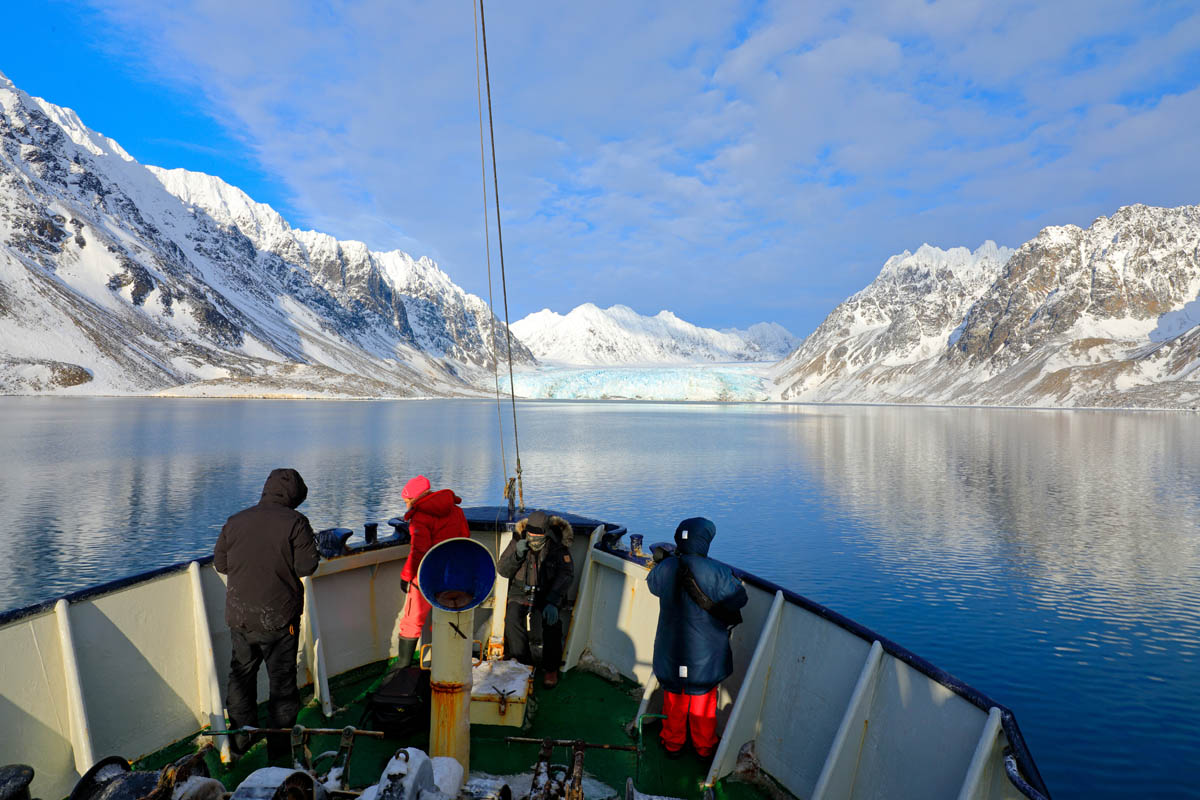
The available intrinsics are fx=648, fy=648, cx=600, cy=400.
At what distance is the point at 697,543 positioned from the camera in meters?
4.97

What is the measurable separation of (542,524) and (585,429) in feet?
177

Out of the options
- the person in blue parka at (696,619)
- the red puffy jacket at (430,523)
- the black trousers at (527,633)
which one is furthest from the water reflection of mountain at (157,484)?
the person in blue parka at (696,619)

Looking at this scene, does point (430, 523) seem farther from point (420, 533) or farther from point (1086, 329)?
point (1086, 329)

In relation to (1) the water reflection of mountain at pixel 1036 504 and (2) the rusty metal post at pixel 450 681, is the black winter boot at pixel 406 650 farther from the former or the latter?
(1) the water reflection of mountain at pixel 1036 504

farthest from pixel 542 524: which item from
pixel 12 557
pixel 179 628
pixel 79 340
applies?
pixel 79 340

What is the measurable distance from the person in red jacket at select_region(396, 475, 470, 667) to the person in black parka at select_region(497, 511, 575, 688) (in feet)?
2.14

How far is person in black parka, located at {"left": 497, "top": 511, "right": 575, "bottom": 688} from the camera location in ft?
21.4

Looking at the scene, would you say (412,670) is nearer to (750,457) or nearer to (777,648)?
(777,648)

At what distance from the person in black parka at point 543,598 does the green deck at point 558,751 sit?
379mm

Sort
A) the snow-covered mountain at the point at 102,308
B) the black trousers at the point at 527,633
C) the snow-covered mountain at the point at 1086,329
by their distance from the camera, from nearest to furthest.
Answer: the black trousers at the point at 527,633
the snow-covered mountain at the point at 102,308
the snow-covered mountain at the point at 1086,329

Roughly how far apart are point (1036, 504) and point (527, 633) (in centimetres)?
2360

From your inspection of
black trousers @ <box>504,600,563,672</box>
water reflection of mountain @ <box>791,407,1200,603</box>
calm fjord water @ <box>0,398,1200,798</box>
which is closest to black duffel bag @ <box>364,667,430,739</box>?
black trousers @ <box>504,600,563,672</box>

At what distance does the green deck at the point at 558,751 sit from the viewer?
16.4 feet

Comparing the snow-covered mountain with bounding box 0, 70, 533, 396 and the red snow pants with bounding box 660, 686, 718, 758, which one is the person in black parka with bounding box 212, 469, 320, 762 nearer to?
the red snow pants with bounding box 660, 686, 718, 758
